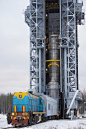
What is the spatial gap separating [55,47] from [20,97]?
20.9 m

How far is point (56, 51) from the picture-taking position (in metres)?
44.8

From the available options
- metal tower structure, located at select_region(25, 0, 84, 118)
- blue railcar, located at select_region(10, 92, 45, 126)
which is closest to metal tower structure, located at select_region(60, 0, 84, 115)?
metal tower structure, located at select_region(25, 0, 84, 118)

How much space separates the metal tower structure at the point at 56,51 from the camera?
4222 cm

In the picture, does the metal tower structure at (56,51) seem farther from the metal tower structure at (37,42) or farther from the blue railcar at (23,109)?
the blue railcar at (23,109)

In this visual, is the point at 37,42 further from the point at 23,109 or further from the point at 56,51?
the point at 23,109

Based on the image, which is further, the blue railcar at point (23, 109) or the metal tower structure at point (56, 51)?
the metal tower structure at point (56, 51)

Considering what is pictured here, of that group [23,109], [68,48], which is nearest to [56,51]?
[68,48]

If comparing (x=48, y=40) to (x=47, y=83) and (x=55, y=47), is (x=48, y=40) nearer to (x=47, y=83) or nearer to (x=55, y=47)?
(x=55, y=47)

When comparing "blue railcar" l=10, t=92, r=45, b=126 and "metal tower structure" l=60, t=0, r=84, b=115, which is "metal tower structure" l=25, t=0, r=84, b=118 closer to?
"metal tower structure" l=60, t=0, r=84, b=115

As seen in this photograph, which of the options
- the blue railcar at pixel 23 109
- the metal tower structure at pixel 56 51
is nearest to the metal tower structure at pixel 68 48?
the metal tower structure at pixel 56 51

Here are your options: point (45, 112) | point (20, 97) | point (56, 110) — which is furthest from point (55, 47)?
point (20, 97)

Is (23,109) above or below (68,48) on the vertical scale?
below

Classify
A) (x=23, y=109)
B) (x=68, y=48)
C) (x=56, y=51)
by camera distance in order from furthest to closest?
(x=56, y=51), (x=68, y=48), (x=23, y=109)

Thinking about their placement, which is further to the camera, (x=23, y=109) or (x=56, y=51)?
(x=56, y=51)
